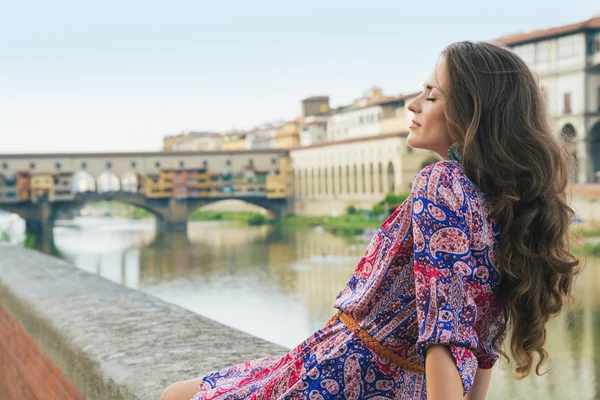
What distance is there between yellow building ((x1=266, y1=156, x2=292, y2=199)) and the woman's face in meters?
26.8

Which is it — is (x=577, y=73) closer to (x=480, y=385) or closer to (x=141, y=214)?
(x=480, y=385)

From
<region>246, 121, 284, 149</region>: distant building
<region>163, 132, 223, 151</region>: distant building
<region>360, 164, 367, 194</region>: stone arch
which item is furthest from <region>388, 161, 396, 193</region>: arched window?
<region>163, 132, 223, 151</region>: distant building

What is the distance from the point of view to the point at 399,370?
754 mm

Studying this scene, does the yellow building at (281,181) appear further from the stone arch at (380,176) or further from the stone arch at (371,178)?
the stone arch at (380,176)

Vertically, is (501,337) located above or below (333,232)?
above

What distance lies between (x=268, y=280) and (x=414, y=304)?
43.0 ft

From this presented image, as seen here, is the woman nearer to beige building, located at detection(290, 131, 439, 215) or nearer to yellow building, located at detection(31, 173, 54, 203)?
beige building, located at detection(290, 131, 439, 215)

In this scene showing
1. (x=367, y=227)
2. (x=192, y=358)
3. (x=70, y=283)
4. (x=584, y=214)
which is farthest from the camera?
(x=367, y=227)

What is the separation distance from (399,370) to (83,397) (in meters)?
0.81

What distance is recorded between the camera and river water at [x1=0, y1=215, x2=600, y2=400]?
23.2 ft

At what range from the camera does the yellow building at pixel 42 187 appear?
25094 millimetres

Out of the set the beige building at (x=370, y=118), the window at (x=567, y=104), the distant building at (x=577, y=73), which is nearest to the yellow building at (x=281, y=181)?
the beige building at (x=370, y=118)

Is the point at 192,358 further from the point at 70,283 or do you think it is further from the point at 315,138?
the point at 315,138

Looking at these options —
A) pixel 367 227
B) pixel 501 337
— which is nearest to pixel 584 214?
pixel 367 227
